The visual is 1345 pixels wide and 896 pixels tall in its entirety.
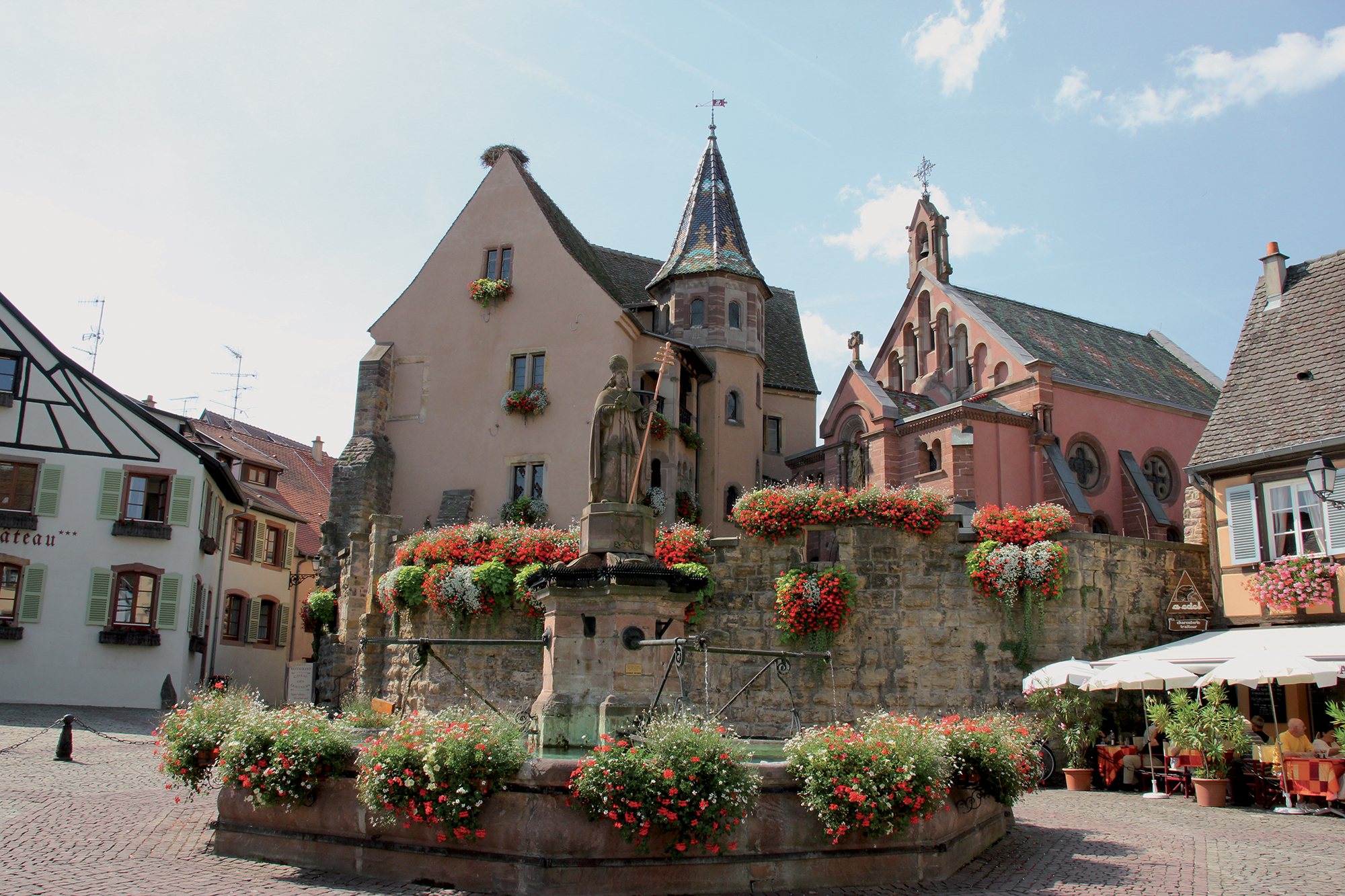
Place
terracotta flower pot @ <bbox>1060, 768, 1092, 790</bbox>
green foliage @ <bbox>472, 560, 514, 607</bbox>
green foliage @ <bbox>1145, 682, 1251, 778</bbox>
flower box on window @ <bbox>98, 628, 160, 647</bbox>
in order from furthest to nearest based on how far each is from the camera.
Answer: flower box on window @ <bbox>98, 628, 160, 647</bbox>, green foliage @ <bbox>472, 560, 514, 607</bbox>, terracotta flower pot @ <bbox>1060, 768, 1092, 790</bbox>, green foliage @ <bbox>1145, 682, 1251, 778</bbox>

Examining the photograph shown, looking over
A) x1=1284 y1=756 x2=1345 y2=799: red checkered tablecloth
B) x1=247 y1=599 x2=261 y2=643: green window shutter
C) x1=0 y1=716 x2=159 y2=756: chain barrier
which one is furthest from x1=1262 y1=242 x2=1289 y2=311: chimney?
x1=247 y1=599 x2=261 y2=643: green window shutter

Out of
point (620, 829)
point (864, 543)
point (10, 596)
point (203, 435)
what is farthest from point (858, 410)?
point (620, 829)

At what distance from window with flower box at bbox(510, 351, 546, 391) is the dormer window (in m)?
13.6

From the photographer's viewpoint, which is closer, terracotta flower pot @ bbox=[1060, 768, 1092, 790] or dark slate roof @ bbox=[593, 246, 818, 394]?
terracotta flower pot @ bbox=[1060, 768, 1092, 790]

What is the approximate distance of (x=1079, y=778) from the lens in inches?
647

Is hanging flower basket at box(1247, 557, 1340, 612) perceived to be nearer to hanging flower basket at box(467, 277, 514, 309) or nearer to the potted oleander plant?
the potted oleander plant

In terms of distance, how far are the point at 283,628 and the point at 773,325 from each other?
19547mm

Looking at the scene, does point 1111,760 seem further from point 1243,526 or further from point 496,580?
point 496,580

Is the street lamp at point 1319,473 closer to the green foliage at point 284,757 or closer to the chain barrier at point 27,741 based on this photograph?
the green foliage at point 284,757

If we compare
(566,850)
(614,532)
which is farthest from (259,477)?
(566,850)

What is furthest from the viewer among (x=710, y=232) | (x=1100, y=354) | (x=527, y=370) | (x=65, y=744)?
(x=1100, y=354)

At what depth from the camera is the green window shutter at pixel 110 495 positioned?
2739cm

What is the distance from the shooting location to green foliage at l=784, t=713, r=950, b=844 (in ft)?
27.9

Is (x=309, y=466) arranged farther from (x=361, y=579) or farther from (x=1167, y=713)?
(x=1167, y=713)
